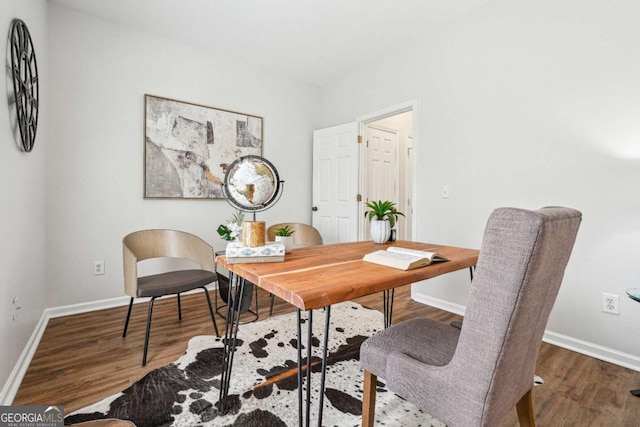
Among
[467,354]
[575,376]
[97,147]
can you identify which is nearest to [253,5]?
[97,147]

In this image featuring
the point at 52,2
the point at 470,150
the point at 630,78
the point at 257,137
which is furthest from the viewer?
the point at 257,137

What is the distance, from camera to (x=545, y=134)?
2262 mm

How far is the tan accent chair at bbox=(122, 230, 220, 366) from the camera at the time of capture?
1952 millimetres

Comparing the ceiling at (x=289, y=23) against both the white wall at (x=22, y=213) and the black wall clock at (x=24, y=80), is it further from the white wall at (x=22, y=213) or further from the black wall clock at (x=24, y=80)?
the black wall clock at (x=24, y=80)

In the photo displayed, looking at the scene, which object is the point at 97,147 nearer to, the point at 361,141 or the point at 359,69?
the point at 361,141

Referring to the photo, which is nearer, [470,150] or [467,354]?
[467,354]

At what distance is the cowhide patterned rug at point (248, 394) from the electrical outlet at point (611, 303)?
1559 millimetres

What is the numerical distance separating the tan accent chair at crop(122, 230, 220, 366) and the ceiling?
1.99 m

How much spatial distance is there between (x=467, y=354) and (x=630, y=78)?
7.54ft

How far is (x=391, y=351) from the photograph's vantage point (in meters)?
1.04

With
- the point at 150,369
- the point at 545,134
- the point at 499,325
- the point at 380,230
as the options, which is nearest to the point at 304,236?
the point at 380,230

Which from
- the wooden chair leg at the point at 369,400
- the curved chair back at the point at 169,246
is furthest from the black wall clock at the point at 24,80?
the wooden chair leg at the point at 369,400

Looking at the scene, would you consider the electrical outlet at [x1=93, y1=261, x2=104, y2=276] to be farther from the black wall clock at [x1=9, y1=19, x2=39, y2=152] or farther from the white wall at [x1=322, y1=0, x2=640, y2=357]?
the white wall at [x1=322, y1=0, x2=640, y2=357]

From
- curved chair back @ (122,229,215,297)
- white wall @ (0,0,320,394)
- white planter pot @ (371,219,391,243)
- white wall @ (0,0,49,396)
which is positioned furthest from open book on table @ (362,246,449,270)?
white wall @ (0,0,320,394)
